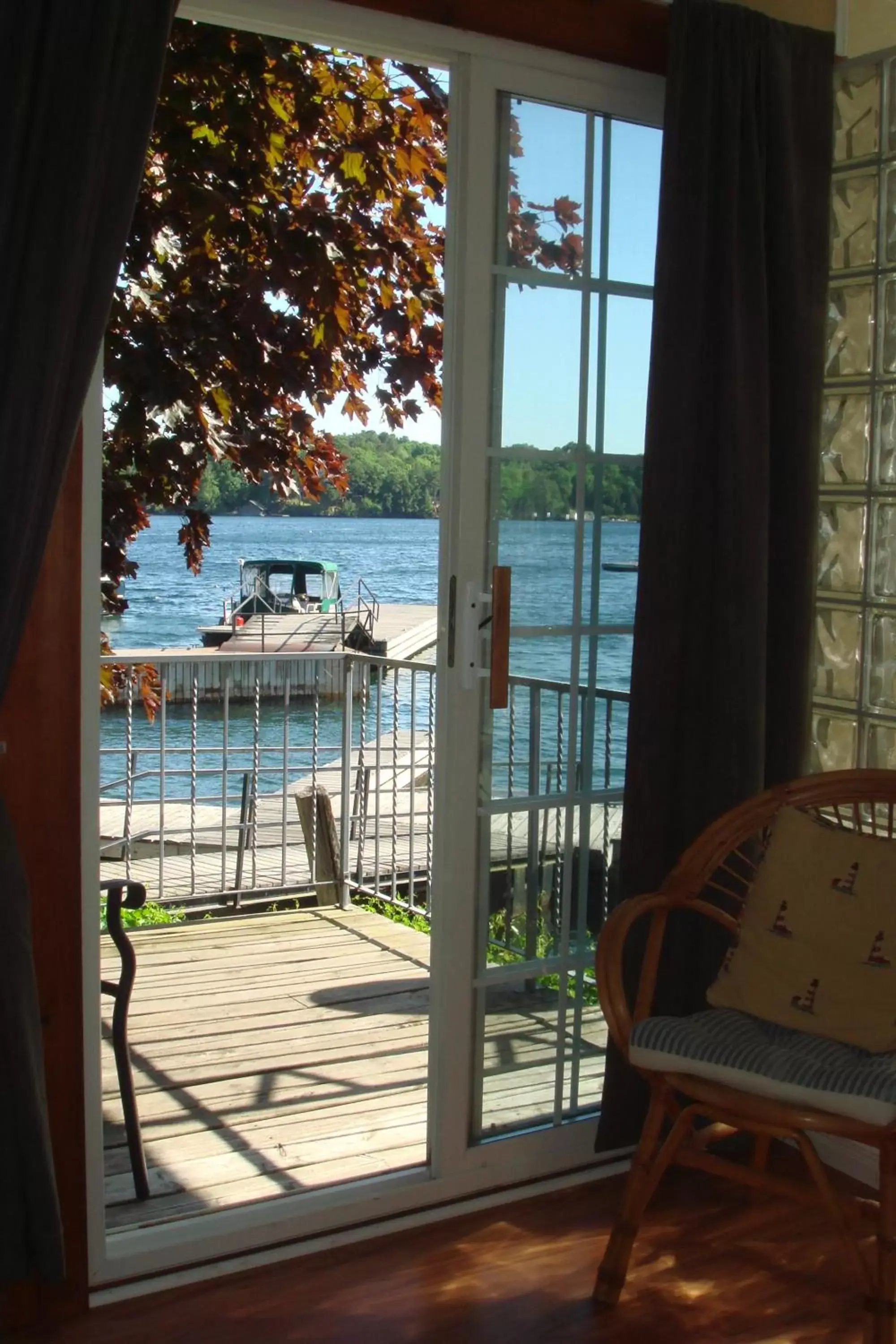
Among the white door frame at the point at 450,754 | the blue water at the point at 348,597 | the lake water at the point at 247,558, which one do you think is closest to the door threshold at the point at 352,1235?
the white door frame at the point at 450,754

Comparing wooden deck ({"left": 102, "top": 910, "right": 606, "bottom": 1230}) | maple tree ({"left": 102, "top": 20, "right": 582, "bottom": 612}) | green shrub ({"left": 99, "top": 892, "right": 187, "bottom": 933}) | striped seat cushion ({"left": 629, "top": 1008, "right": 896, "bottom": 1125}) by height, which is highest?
maple tree ({"left": 102, "top": 20, "right": 582, "bottom": 612})

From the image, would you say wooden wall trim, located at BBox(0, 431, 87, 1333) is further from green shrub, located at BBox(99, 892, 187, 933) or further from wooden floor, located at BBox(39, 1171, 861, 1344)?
green shrub, located at BBox(99, 892, 187, 933)

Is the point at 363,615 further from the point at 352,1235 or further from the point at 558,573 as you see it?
the point at 352,1235

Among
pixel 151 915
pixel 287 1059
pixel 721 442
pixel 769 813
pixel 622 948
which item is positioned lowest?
pixel 151 915

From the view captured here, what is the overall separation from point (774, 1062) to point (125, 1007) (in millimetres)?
1296

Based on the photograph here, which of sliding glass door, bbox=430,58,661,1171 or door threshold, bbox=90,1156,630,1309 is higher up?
sliding glass door, bbox=430,58,661,1171

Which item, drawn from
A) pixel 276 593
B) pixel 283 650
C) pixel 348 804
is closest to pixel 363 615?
pixel 276 593

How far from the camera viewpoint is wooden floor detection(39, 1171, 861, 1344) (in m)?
2.17

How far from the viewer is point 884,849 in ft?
7.96

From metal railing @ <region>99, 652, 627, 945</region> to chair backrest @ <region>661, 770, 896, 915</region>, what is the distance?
0.33 m

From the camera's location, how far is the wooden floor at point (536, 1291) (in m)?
2.17

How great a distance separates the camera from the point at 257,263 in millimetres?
3389

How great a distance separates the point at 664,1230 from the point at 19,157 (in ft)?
7.34

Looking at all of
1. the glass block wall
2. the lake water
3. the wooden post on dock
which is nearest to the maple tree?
the glass block wall
